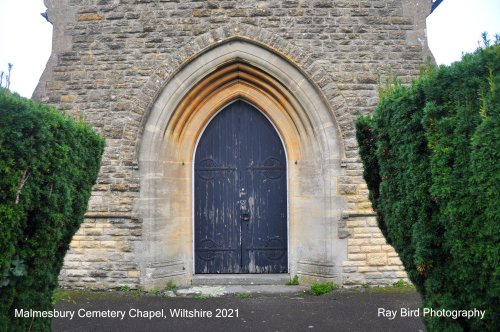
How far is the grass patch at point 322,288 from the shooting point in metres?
5.86

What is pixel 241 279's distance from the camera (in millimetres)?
6480

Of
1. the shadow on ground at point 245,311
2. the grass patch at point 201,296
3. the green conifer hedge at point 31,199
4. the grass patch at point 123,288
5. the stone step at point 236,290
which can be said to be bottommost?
the shadow on ground at point 245,311

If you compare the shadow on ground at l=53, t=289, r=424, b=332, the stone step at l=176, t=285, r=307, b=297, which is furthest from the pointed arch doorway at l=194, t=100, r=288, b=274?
the shadow on ground at l=53, t=289, r=424, b=332

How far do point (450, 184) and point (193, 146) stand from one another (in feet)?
15.9

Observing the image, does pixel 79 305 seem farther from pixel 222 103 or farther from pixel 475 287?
pixel 475 287

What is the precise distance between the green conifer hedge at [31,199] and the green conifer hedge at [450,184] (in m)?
2.61

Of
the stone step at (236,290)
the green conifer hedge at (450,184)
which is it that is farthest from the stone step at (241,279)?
the green conifer hedge at (450,184)

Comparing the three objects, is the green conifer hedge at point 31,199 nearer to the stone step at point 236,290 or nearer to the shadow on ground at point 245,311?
the shadow on ground at point 245,311

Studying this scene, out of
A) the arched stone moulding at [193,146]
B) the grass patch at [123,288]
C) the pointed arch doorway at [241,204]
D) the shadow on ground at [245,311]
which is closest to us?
the shadow on ground at [245,311]

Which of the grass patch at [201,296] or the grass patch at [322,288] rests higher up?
the grass patch at [322,288]

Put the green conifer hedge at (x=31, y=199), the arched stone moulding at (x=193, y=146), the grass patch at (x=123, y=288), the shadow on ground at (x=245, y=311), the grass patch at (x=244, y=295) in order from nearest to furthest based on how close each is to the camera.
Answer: the green conifer hedge at (x=31, y=199), the shadow on ground at (x=245, y=311), the grass patch at (x=244, y=295), the grass patch at (x=123, y=288), the arched stone moulding at (x=193, y=146)

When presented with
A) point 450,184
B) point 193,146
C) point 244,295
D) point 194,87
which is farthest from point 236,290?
point 450,184

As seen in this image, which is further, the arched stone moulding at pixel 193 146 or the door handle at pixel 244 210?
the door handle at pixel 244 210

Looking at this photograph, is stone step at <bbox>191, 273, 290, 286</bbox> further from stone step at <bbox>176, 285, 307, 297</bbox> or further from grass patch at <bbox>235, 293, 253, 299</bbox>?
grass patch at <bbox>235, 293, 253, 299</bbox>
